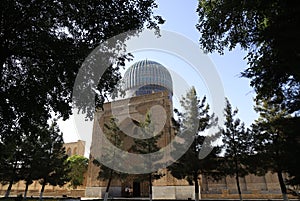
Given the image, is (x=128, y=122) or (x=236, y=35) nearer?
(x=236, y=35)

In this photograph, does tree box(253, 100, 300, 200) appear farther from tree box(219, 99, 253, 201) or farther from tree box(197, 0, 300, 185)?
tree box(197, 0, 300, 185)

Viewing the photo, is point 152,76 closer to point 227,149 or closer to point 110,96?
point 227,149

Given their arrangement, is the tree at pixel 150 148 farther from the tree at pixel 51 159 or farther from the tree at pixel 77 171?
the tree at pixel 77 171

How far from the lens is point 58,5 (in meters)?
8.59

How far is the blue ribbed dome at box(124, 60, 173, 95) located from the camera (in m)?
→ 44.1

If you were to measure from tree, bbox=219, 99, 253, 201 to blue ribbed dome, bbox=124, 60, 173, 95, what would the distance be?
2389cm

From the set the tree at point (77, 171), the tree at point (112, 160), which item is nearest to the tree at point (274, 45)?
the tree at point (112, 160)

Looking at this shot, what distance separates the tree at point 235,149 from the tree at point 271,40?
1206 centimetres

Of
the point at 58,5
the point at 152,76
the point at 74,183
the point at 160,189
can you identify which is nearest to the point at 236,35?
the point at 58,5

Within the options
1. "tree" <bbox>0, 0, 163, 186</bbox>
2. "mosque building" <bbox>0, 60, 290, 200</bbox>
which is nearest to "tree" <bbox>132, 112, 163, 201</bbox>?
"mosque building" <bbox>0, 60, 290, 200</bbox>

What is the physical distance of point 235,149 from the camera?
20125mm

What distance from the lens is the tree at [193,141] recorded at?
1839 centimetres

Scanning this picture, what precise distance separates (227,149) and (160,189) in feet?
39.8

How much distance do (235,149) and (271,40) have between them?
15.6 metres
